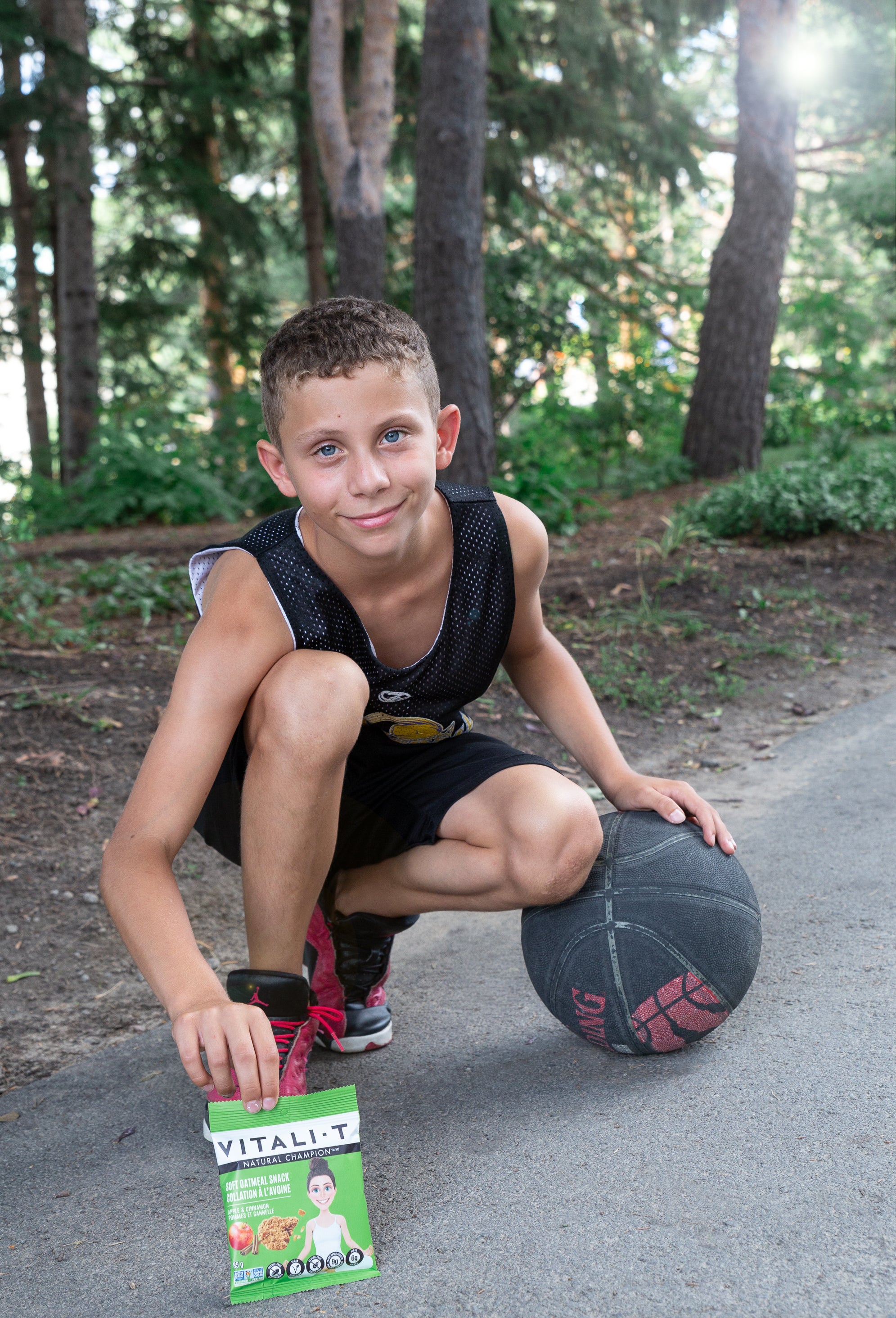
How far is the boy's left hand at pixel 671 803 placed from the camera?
2398 millimetres

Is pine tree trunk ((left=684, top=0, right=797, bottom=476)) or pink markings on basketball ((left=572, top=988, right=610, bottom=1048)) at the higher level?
pine tree trunk ((left=684, top=0, right=797, bottom=476))

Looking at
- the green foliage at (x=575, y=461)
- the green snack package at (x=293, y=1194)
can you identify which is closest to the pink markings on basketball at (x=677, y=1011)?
the green snack package at (x=293, y=1194)

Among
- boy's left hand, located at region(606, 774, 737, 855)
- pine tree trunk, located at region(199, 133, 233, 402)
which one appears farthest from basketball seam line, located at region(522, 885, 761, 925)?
pine tree trunk, located at region(199, 133, 233, 402)

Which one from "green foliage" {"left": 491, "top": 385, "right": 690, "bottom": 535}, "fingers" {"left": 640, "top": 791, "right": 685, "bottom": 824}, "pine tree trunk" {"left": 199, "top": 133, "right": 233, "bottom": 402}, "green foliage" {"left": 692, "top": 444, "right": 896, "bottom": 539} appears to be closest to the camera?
"fingers" {"left": 640, "top": 791, "right": 685, "bottom": 824}

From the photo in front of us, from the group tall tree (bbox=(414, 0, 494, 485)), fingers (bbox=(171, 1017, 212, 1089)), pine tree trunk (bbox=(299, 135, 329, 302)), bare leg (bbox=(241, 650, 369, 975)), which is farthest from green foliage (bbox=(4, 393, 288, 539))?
fingers (bbox=(171, 1017, 212, 1089))

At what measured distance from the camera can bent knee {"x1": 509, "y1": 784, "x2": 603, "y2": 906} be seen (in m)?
2.24

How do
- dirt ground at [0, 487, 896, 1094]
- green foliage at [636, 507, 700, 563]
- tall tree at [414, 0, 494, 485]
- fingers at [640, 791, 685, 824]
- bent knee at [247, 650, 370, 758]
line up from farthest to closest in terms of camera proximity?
1. tall tree at [414, 0, 494, 485]
2. green foliage at [636, 507, 700, 563]
3. dirt ground at [0, 487, 896, 1094]
4. fingers at [640, 791, 685, 824]
5. bent knee at [247, 650, 370, 758]

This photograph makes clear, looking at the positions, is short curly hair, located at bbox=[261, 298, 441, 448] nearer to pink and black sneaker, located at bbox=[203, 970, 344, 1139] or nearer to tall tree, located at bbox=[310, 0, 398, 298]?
pink and black sneaker, located at bbox=[203, 970, 344, 1139]

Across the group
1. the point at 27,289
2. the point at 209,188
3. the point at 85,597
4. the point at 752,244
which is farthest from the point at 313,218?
the point at 85,597

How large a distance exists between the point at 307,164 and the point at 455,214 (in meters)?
7.10

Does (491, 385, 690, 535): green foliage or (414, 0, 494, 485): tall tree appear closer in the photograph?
(414, 0, 494, 485): tall tree

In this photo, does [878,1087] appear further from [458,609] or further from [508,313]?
[508,313]

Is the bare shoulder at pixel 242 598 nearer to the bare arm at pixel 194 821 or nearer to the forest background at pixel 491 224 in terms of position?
the bare arm at pixel 194 821

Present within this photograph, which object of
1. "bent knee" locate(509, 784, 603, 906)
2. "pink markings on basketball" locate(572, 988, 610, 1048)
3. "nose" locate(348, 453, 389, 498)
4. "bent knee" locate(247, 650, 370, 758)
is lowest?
"pink markings on basketball" locate(572, 988, 610, 1048)
